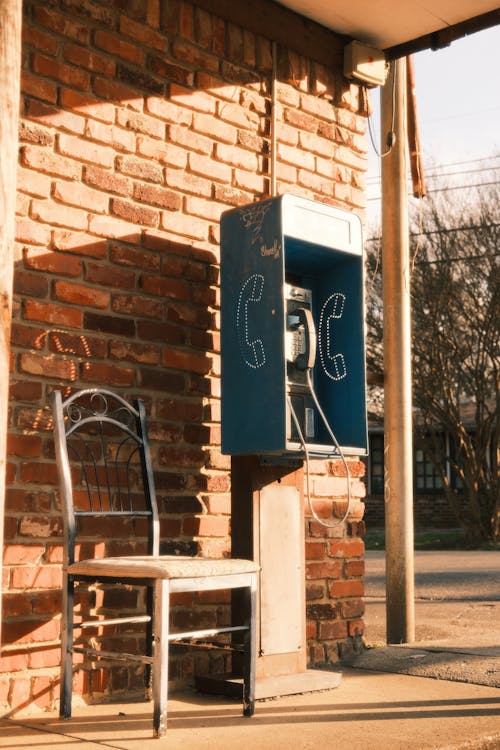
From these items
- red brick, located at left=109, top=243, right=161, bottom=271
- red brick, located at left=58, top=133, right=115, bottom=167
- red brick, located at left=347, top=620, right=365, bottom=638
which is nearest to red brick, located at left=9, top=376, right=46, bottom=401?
Result: red brick, located at left=109, top=243, right=161, bottom=271

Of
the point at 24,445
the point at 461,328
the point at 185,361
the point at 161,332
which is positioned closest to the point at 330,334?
the point at 185,361

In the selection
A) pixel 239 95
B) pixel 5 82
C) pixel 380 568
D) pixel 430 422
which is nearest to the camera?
pixel 5 82

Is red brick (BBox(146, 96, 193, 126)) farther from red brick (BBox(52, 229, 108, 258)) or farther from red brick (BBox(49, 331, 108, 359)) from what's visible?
red brick (BBox(49, 331, 108, 359))

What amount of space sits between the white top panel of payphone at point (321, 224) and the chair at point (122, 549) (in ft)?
3.00

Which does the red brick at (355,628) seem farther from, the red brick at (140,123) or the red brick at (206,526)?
the red brick at (140,123)

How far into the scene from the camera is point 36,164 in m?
3.63

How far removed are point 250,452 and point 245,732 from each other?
3.41 ft

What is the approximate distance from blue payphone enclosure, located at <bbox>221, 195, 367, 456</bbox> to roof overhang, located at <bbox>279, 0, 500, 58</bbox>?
113 centimetres

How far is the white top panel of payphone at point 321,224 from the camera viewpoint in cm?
388

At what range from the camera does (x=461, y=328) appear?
14867mm

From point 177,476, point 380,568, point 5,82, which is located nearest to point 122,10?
point 5,82

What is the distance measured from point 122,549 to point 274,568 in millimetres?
583

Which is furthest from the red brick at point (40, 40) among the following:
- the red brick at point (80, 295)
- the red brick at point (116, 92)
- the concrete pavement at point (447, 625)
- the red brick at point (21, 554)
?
the concrete pavement at point (447, 625)

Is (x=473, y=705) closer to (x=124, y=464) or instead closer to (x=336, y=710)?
(x=336, y=710)
